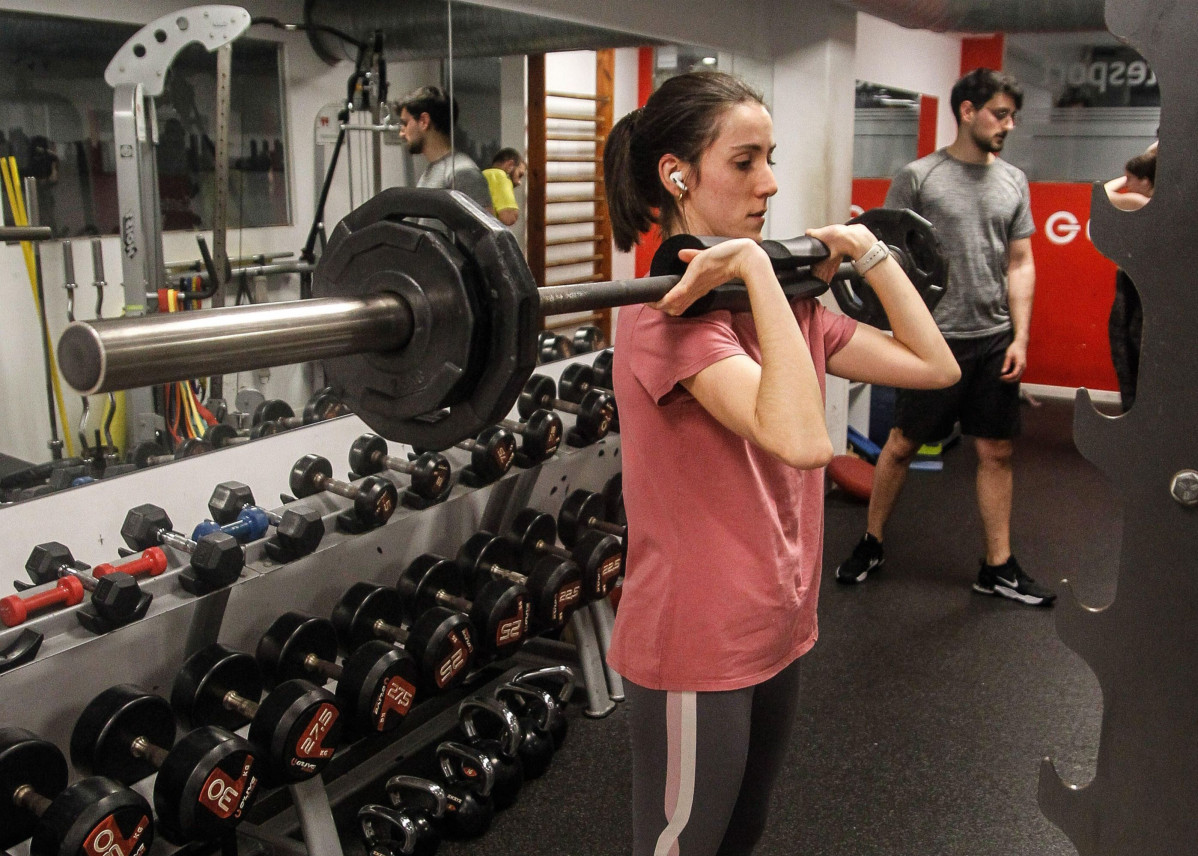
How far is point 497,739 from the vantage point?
238cm

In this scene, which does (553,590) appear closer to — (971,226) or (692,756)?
(692,756)

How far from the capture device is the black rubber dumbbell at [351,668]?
6.29ft

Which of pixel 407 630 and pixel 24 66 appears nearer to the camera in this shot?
pixel 24 66

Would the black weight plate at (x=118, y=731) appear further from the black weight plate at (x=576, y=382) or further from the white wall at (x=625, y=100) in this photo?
the black weight plate at (x=576, y=382)

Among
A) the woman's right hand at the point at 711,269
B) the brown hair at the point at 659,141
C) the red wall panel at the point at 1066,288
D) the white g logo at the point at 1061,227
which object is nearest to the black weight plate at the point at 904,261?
the brown hair at the point at 659,141

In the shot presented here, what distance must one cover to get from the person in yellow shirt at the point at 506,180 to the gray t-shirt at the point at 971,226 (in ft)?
3.99

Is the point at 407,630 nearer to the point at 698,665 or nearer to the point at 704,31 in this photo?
the point at 698,665

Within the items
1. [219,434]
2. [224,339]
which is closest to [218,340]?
[224,339]

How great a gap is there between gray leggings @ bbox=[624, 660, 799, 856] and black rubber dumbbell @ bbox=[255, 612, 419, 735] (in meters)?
0.73

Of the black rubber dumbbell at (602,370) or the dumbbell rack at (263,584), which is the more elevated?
the black rubber dumbbell at (602,370)

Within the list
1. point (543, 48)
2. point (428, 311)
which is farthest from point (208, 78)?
point (428, 311)

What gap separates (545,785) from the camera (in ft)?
7.79

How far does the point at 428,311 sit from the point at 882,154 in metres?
6.03

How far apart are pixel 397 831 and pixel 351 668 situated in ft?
1.19
